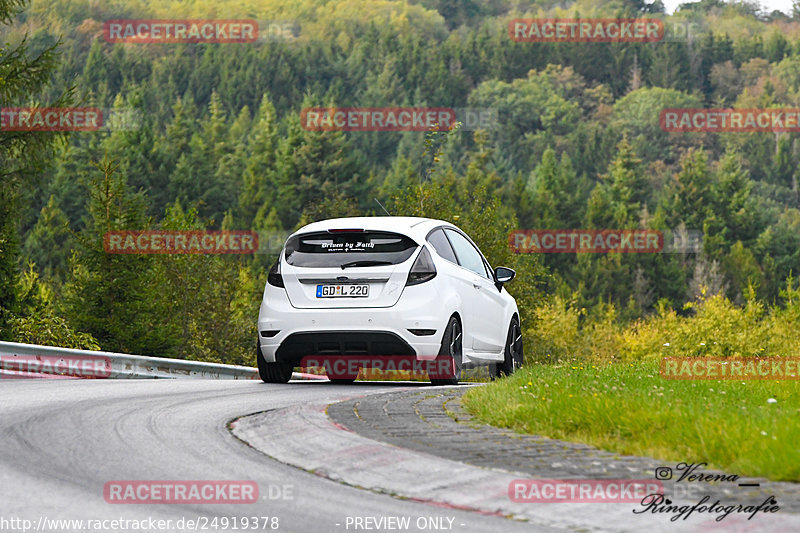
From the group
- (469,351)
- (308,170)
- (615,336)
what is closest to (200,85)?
(308,170)

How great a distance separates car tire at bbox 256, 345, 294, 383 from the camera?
13278mm

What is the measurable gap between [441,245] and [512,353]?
8.35ft

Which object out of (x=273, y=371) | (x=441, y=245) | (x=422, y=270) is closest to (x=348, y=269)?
(x=422, y=270)

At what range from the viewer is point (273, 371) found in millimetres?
13359

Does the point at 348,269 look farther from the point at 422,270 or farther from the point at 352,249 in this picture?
the point at 422,270

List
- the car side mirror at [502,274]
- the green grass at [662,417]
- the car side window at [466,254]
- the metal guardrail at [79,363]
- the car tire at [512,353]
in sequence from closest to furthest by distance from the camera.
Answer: the green grass at [662,417] < the car side window at [466,254] < the car side mirror at [502,274] < the metal guardrail at [79,363] < the car tire at [512,353]

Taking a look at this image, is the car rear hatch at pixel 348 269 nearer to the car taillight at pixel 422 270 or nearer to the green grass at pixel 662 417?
the car taillight at pixel 422 270

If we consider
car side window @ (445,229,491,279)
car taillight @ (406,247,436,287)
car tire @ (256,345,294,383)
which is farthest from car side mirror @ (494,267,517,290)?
car tire @ (256,345,294,383)

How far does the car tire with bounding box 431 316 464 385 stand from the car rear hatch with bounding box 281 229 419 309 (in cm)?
72

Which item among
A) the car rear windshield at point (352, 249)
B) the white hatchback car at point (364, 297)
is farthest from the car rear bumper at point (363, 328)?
the car rear windshield at point (352, 249)

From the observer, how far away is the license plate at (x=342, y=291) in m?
12.3

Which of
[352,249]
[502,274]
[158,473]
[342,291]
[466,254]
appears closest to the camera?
[158,473]

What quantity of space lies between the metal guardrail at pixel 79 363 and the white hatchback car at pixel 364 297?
339 centimetres

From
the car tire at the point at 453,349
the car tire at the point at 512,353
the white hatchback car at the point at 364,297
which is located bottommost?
the car tire at the point at 512,353
